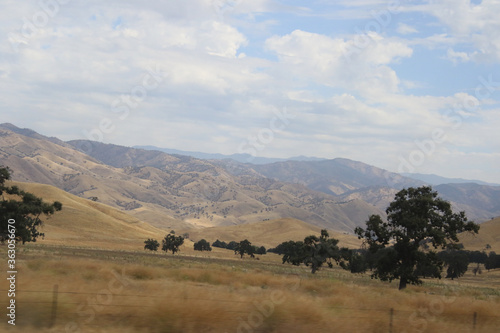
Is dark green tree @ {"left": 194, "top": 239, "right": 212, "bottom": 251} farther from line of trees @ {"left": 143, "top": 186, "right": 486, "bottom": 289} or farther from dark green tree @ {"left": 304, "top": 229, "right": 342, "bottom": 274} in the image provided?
line of trees @ {"left": 143, "top": 186, "right": 486, "bottom": 289}

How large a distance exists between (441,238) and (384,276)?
20.2 feet

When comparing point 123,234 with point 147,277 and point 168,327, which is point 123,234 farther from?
point 168,327

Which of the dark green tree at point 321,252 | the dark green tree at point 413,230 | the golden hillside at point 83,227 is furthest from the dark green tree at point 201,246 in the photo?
the dark green tree at point 413,230

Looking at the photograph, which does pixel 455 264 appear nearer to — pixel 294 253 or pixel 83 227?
pixel 294 253

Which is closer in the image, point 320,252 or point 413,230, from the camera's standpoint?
point 413,230

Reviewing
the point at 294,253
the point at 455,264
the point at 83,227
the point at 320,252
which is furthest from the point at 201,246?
the point at 320,252

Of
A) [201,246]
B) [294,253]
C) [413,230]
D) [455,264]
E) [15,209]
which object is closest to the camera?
[413,230]

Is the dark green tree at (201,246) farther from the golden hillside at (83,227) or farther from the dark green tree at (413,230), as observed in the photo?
the dark green tree at (413,230)

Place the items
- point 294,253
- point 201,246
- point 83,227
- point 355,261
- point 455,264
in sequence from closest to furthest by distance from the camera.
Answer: point 355,261 → point 294,253 → point 455,264 → point 201,246 → point 83,227

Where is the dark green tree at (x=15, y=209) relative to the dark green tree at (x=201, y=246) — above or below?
above

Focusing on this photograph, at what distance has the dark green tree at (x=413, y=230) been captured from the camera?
35.6 meters

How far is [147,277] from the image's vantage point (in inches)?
1061

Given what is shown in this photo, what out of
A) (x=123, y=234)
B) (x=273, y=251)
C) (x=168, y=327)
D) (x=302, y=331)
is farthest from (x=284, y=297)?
(x=273, y=251)

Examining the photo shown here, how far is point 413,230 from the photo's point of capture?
36156 millimetres
